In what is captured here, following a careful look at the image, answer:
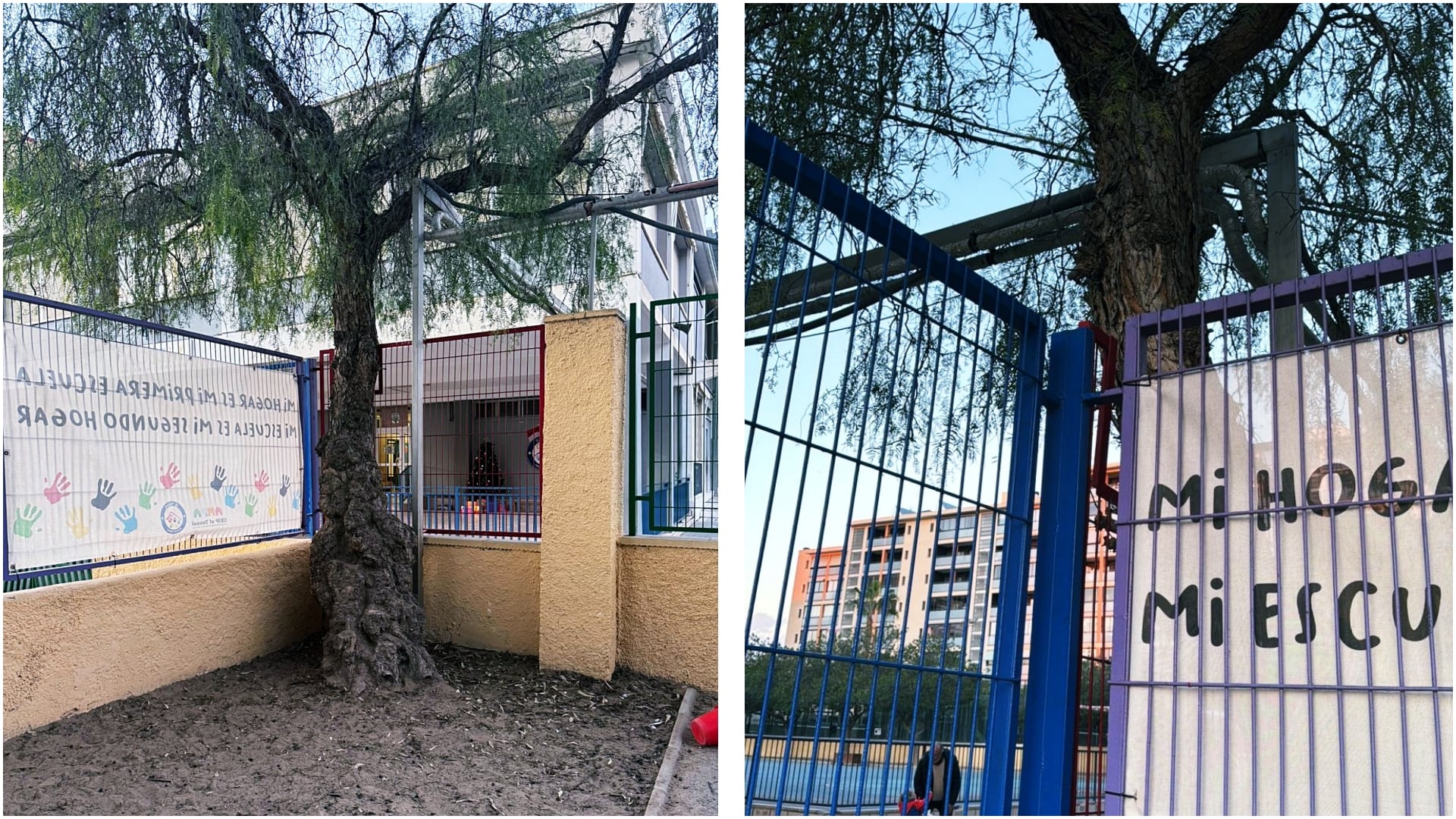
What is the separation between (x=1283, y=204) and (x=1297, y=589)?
1.03 metres

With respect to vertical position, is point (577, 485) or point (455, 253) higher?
point (455, 253)

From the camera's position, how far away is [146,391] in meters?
3.02

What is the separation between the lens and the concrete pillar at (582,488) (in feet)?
11.1

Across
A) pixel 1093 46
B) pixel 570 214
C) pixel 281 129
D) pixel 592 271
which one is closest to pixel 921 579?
pixel 1093 46

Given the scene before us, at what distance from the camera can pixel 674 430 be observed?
3.63 meters

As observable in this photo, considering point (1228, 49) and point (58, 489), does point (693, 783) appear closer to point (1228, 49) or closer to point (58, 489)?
point (58, 489)

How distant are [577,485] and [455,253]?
1157 mm

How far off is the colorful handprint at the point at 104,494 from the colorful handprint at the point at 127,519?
0.06m

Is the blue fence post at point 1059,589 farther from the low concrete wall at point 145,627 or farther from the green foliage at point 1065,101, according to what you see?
the low concrete wall at point 145,627

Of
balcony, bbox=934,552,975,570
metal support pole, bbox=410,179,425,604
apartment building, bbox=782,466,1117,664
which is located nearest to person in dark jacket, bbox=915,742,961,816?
apartment building, bbox=782,466,1117,664

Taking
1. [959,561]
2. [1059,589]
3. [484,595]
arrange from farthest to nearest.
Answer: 1. [484,595]
2. [959,561]
3. [1059,589]

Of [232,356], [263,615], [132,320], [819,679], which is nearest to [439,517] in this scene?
[263,615]

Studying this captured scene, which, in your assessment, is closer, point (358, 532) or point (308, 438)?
point (358, 532)

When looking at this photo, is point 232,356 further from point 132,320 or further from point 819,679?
point 819,679
